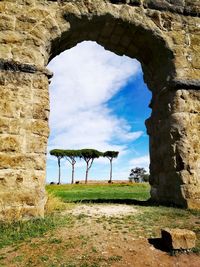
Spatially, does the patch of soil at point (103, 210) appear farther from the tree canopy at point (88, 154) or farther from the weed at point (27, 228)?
the tree canopy at point (88, 154)

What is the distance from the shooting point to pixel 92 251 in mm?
3580

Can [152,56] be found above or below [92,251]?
above

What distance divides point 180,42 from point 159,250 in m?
4.45

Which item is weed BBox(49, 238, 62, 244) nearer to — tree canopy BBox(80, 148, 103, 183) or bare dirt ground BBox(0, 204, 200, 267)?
bare dirt ground BBox(0, 204, 200, 267)

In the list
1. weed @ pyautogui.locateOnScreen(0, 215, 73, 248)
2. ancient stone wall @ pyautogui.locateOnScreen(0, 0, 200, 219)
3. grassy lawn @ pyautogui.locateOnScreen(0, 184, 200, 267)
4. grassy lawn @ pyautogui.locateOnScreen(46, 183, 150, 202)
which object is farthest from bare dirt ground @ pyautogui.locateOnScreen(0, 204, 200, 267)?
grassy lawn @ pyautogui.locateOnScreen(46, 183, 150, 202)

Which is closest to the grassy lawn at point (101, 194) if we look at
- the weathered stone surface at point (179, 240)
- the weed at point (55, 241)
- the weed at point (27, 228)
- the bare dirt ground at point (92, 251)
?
the weed at point (27, 228)

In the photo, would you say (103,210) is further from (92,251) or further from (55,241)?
(92,251)

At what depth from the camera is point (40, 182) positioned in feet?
16.4

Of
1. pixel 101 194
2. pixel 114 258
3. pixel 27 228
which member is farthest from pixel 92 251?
pixel 101 194

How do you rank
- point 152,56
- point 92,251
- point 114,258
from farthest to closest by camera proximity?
1. point 152,56
2. point 92,251
3. point 114,258

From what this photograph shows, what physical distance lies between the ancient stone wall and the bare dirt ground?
104 centimetres

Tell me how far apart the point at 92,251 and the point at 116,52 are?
495cm

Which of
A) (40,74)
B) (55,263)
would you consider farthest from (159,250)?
(40,74)

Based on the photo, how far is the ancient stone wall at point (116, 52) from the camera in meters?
4.97
